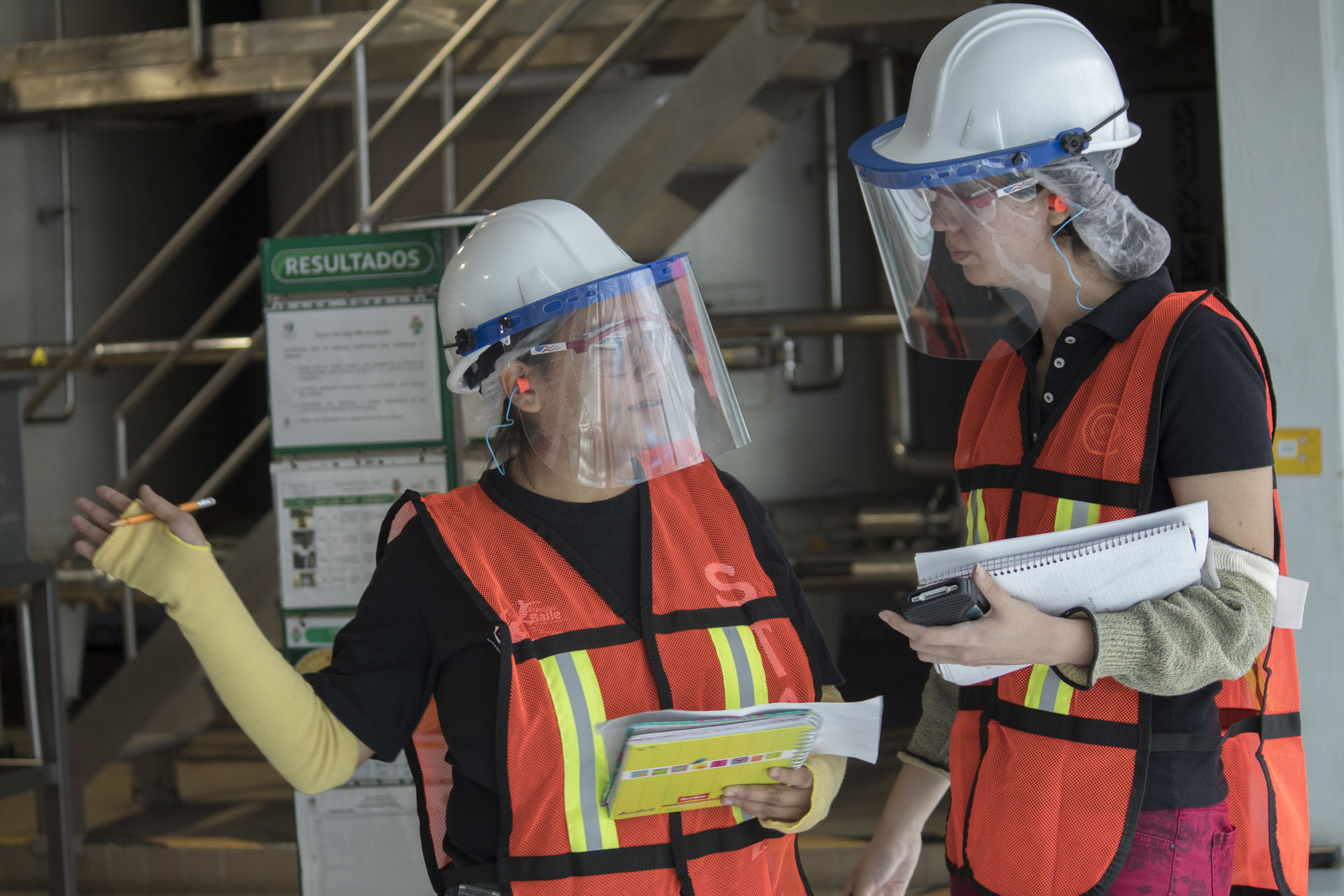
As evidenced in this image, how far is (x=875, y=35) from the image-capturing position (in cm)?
389

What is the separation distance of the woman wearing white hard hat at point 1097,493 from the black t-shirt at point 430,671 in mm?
513

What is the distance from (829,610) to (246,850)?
2607 mm

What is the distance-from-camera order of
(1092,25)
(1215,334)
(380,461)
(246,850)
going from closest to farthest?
(1215,334) < (380,461) < (246,850) < (1092,25)

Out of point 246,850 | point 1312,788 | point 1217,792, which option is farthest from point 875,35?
point 246,850

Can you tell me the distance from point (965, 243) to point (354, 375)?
1.60m

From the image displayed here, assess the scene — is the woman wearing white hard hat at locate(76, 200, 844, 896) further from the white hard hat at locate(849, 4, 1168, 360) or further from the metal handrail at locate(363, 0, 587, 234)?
the metal handrail at locate(363, 0, 587, 234)

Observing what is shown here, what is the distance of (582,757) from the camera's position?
4.35 feet

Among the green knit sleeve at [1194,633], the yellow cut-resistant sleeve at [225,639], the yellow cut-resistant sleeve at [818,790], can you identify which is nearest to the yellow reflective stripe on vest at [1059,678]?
the green knit sleeve at [1194,633]

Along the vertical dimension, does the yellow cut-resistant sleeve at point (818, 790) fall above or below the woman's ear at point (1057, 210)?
below

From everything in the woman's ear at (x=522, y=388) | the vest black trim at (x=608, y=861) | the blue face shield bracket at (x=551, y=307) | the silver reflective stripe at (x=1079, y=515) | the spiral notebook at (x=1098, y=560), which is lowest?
the vest black trim at (x=608, y=861)

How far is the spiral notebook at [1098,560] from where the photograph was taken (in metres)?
1.15

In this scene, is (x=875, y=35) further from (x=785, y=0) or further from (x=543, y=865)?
(x=543, y=865)

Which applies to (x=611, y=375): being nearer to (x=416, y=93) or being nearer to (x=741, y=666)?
(x=741, y=666)

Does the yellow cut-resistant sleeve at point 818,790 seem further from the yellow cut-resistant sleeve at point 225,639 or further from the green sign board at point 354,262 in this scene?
the green sign board at point 354,262
